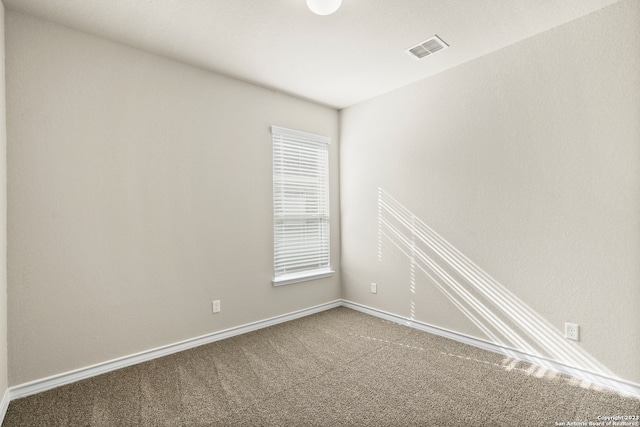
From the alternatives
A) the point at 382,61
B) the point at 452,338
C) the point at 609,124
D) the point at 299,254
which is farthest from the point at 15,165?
the point at 609,124

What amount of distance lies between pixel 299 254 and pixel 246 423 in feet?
6.96

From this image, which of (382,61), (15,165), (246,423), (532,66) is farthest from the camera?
(382,61)

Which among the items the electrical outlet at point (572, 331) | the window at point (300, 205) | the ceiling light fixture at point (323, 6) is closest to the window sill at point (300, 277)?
the window at point (300, 205)

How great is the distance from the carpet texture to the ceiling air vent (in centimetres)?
269

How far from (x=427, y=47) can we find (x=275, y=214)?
224 cm

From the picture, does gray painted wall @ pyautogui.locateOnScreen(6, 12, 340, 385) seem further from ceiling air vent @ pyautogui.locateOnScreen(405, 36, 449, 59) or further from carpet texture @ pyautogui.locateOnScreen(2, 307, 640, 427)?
ceiling air vent @ pyautogui.locateOnScreen(405, 36, 449, 59)

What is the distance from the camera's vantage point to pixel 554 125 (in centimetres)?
246

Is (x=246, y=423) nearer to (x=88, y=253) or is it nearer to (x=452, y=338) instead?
(x=88, y=253)

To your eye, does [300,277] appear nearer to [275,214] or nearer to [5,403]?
[275,214]

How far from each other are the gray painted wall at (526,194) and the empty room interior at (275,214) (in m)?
0.02

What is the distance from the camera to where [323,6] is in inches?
80.1

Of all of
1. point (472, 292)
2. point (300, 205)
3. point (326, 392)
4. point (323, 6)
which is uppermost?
point (323, 6)

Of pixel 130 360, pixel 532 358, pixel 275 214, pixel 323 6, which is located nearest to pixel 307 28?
pixel 323 6

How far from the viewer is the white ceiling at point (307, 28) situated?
216 centimetres
